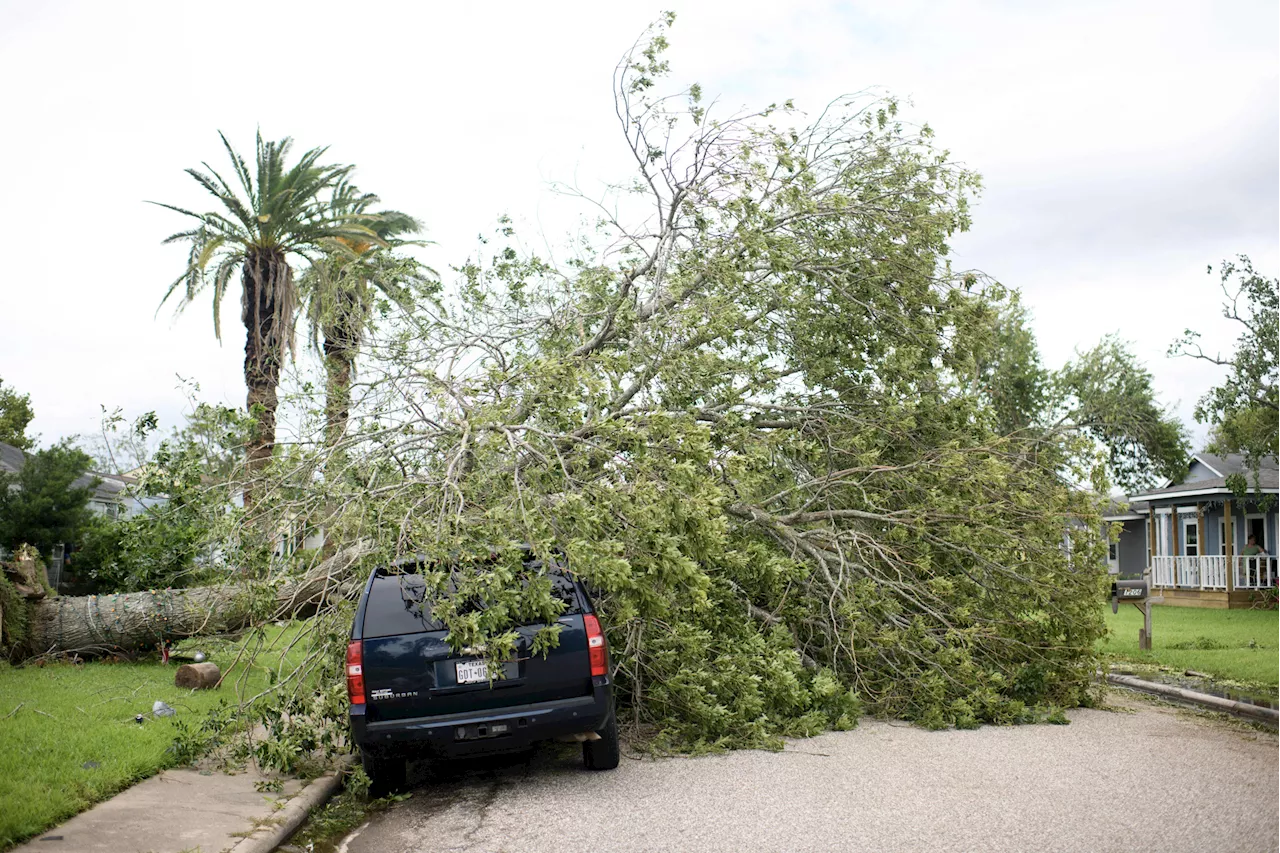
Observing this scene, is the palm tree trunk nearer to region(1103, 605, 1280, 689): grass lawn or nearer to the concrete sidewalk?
the concrete sidewalk

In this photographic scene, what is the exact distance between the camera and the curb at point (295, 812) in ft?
19.8

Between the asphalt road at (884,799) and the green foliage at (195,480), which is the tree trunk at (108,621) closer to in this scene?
the green foliage at (195,480)

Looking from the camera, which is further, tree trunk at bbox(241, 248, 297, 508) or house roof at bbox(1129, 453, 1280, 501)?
house roof at bbox(1129, 453, 1280, 501)

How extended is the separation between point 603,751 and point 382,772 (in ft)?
5.03

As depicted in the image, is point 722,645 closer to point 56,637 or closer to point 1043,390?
point 56,637

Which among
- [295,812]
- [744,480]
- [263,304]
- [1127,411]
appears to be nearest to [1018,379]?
[1127,411]

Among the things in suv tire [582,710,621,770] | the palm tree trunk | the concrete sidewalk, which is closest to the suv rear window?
suv tire [582,710,621,770]

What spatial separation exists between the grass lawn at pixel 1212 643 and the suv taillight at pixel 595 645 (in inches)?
256

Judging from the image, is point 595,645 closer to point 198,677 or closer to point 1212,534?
point 198,677

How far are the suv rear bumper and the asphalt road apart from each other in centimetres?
40

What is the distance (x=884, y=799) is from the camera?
6863mm

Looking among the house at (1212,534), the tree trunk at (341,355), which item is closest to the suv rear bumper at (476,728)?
the tree trunk at (341,355)

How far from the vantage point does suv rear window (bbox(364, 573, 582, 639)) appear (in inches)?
291

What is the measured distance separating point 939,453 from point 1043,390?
27720 mm
